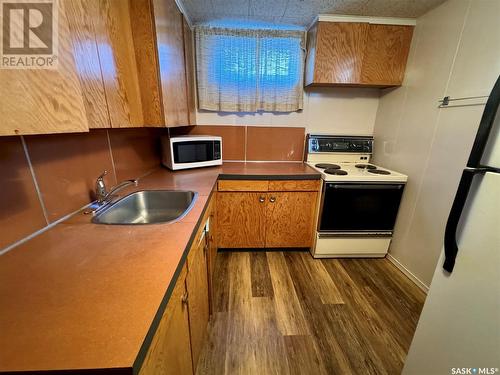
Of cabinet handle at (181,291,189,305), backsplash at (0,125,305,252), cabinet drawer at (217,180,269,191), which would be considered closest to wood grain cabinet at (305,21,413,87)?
cabinet drawer at (217,180,269,191)

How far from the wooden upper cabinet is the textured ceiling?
1.60m

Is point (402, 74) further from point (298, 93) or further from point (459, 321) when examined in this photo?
point (459, 321)

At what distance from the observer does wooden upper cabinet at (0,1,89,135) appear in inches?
17.7

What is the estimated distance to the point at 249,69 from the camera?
7.09 feet

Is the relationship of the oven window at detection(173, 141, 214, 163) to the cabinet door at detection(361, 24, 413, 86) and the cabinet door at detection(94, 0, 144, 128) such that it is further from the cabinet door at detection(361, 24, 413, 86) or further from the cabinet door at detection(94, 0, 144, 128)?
the cabinet door at detection(361, 24, 413, 86)

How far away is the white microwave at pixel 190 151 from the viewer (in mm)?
1884

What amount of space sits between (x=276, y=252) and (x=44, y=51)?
219 cm

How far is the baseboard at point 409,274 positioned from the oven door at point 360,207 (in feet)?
0.98

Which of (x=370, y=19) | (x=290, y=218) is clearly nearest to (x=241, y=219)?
(x=290, y=218)

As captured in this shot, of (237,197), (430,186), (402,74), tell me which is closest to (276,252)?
(237,197)

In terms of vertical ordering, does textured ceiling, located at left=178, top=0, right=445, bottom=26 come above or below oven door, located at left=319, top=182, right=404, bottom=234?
above

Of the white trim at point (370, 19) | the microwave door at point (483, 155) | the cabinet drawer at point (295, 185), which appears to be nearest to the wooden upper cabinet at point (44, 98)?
the microwave door at point (483, 155)

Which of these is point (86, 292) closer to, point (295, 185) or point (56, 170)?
point (56, 170)

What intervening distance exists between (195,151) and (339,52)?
5.39 ft
